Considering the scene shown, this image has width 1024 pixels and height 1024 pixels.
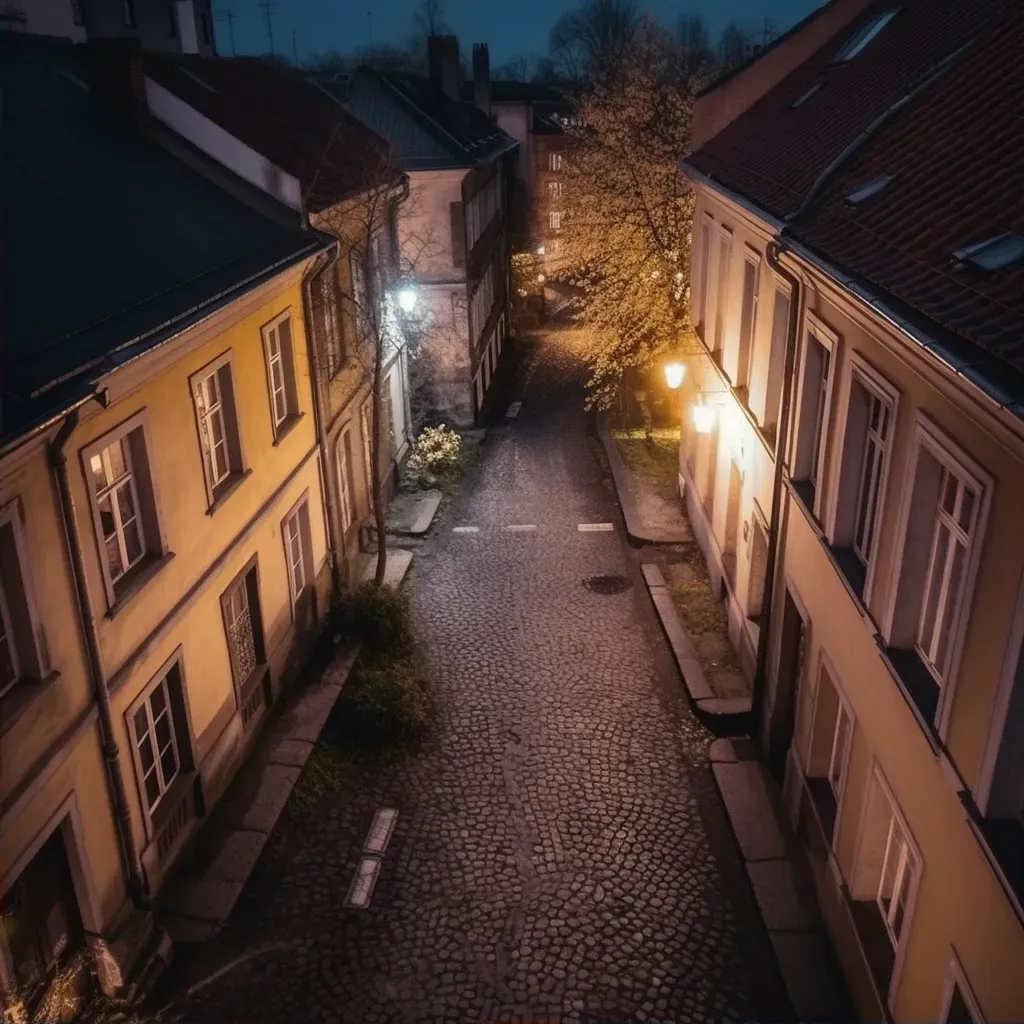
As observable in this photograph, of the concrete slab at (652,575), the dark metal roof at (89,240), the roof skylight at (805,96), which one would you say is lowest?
the concrete slab at (652,575)

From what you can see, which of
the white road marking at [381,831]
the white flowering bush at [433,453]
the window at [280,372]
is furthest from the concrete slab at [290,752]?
the white flowering bush at [433,453]

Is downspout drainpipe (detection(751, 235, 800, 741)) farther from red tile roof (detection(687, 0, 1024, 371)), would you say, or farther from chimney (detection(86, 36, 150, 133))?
chimney (detection(86, 36, 150, 133))

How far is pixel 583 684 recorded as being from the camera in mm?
15195

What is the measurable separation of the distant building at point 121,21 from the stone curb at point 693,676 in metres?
13.4

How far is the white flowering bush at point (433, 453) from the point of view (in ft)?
79.8

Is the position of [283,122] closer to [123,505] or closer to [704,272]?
[704,272]

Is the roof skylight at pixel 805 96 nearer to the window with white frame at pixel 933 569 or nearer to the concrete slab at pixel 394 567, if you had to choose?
the window with white frame at pixel 933 569

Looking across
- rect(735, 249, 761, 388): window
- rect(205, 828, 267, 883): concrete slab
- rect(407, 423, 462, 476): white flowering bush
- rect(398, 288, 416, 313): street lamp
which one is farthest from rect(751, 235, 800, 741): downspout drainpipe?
rect(407, 423, 462, 476): white flowering bush

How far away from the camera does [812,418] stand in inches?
456

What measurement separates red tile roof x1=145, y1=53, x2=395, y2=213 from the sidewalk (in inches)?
436

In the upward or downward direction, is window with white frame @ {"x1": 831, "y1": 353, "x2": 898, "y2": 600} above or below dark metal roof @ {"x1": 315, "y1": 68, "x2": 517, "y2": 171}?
below

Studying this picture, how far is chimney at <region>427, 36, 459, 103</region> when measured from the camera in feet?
106

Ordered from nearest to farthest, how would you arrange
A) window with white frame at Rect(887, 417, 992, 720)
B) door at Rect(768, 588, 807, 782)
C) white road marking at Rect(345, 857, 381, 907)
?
window with white frame at Rect(887, 417, 992, 720) → white road marking at Rect(345, 857, 381, 907) → door at Rect(768, 588, 807, 782)

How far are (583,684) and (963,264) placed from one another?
9403 millimetres
